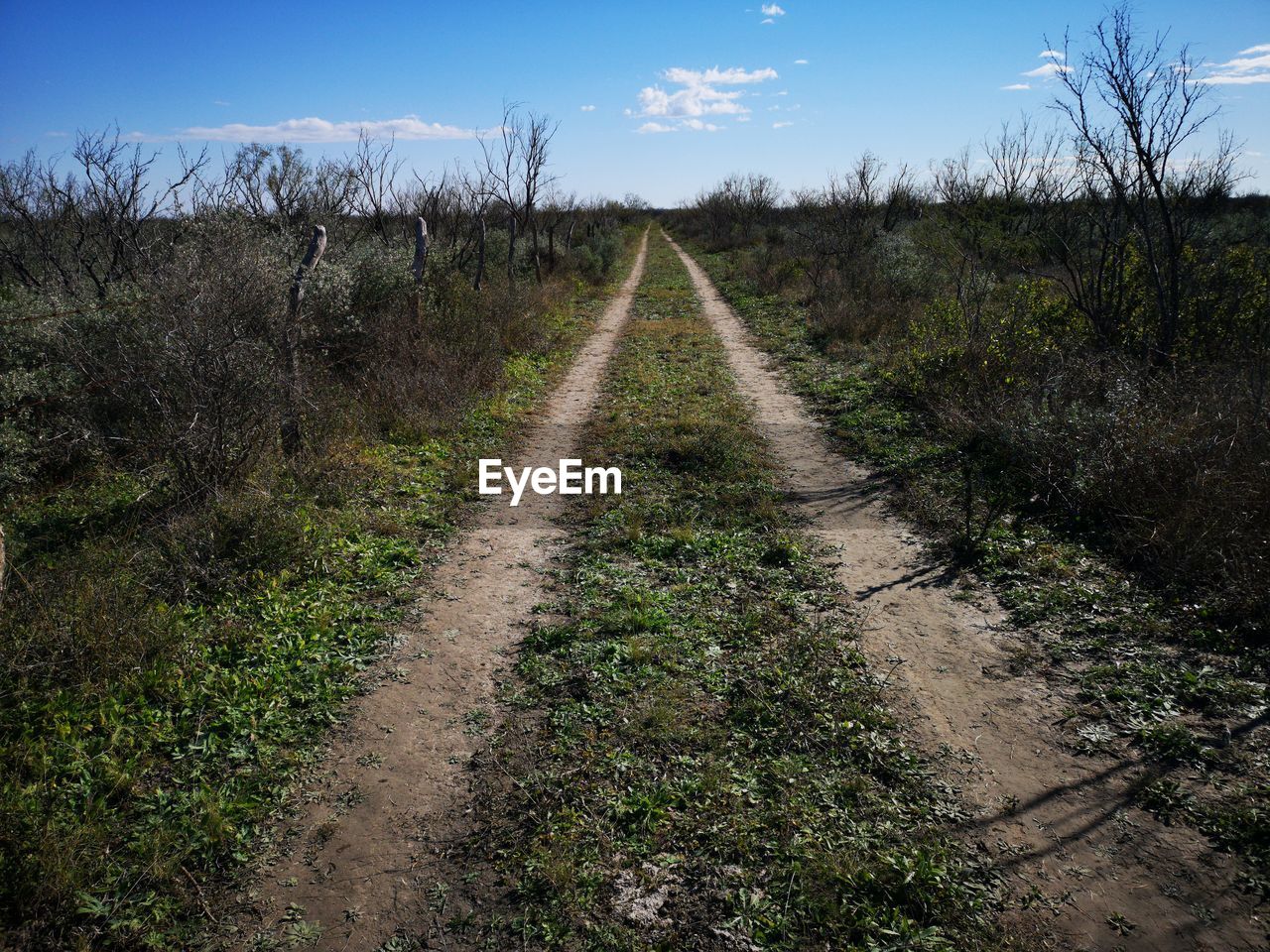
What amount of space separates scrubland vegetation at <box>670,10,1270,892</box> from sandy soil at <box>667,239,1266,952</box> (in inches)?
10.1

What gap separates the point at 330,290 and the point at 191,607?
7239 millimetres

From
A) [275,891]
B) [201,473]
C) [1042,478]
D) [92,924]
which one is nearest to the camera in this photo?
[92,924]

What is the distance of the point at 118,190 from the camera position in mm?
16219

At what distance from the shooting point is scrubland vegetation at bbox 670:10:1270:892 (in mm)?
4457

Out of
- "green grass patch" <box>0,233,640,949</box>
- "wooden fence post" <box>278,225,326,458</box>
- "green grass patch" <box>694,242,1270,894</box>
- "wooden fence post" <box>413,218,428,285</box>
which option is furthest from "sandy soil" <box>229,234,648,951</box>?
"wooden fence post" <box>413,218,428,285</box>

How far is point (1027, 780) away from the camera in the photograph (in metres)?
3.91

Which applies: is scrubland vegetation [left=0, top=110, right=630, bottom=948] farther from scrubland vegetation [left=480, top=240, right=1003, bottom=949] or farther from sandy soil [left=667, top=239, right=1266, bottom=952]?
sandy soil [left=667, top=239, right=1266, bottom=952]

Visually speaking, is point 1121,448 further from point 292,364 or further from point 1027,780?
point 292,364

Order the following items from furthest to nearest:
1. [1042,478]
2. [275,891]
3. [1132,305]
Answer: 1. [1132,305]
2. [1042,478]
3. [275,891]

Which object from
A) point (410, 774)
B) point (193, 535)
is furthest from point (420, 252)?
point (410, 774)

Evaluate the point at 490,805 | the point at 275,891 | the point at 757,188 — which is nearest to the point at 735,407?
the point at 490,805

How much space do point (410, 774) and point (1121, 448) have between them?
7.21 meters

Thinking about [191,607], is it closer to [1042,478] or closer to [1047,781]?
[1047,781]

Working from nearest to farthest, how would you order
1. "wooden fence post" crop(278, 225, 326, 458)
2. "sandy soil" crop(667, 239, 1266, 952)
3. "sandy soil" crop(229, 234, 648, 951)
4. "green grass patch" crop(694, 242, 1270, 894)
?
"sandy soil" crop(667, 239, 1266, 952), "sandy soil" crop(229, 234, 648, 951), "green grass patch" crop(694, 242, 1270, 894), "wooden fence post" crop(278, 225, 326, 458)
